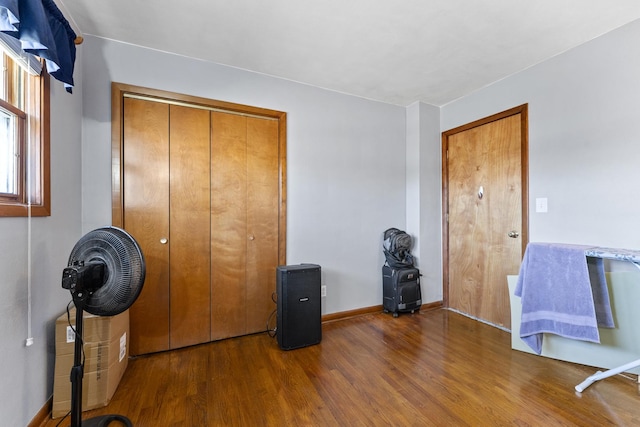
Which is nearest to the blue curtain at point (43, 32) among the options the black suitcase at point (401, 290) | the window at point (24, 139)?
the window at point (24, 139)

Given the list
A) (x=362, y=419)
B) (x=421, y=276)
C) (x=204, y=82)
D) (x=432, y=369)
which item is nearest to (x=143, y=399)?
(x=362, y=419)

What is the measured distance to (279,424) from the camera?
4.86 ft

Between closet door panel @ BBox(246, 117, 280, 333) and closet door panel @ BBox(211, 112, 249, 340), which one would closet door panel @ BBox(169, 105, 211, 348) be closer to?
closet door panel @ BBox(211, 112, 249, 340)

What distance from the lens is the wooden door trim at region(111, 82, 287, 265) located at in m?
2.09

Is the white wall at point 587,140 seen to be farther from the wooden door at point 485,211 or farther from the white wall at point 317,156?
the white wall at point 317,156

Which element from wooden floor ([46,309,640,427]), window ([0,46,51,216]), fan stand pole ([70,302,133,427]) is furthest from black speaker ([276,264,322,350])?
window ([0,46,51,216])

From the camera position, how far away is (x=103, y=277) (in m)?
1.37

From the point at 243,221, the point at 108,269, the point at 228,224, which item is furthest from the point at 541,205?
the point at 108,269

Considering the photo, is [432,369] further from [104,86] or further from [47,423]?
[104,86]

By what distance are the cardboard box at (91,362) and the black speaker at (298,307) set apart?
3.68ft

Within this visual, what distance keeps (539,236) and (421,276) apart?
1225 millimetres

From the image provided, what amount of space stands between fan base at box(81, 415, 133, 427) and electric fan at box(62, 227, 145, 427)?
0.25ft

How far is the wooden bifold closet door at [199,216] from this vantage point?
220 centimetres

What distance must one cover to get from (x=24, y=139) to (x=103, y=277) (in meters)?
0.88
